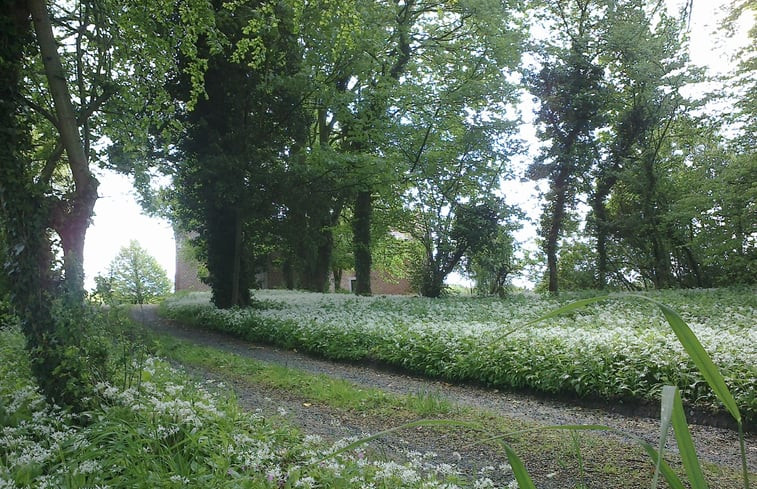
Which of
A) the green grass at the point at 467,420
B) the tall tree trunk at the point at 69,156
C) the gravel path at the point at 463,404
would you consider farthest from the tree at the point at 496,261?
the tall tree trunk at the point at 69,156

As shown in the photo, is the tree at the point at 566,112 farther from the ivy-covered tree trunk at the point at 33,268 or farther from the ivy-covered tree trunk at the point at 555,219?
the ivy-covered tree trunk at the point at 33,268

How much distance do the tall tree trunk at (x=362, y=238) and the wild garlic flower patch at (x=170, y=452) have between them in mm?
16574

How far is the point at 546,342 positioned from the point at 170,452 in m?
6.00

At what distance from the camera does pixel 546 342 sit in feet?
25.6

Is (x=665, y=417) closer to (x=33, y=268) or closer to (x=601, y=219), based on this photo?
(x=33, y=268)

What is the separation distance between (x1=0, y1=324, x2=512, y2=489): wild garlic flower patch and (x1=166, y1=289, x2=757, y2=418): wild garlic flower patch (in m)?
1.28

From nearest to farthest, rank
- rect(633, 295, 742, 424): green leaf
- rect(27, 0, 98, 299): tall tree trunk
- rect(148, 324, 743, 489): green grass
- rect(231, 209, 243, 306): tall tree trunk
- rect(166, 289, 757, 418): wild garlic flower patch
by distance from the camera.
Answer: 1. rect(633, 295, 742, 424): green leaf
2. rect(148, 324, 743, 489): green grass
3. rect(27, 0, 98, 299): tall tree trunk
4. rect(166, 289, 757, 418): wild garlic flower patch
5. rect(231, 209, 243, 306): tall tree trunk

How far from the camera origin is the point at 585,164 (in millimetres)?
19828

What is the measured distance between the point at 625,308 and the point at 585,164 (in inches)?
372

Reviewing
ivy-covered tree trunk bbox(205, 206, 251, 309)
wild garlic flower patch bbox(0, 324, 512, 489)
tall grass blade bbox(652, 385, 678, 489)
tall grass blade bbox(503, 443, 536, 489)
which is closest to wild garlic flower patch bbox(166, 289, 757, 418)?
wild garlic flower patch bbox(0, 324, 512, 489)

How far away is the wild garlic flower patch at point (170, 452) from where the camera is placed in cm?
287

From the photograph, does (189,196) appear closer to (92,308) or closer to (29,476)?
(92,308)

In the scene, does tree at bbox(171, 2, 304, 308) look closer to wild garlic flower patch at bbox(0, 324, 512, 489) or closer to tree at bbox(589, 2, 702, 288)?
wild garlic flower patch at bbox(0, 324, 512, 489)

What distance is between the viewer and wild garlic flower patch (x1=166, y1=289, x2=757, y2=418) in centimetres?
614
